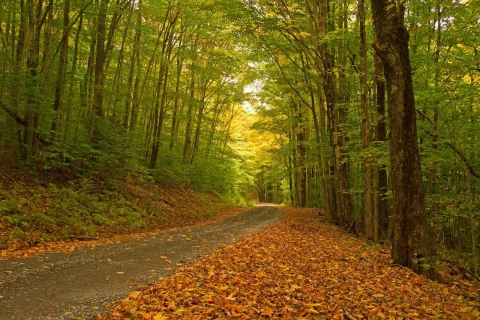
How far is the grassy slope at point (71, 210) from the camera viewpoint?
26.5ft

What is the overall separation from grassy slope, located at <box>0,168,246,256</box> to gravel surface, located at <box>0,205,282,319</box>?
4.53 ft

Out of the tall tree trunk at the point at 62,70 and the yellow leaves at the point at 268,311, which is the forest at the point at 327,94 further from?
the yellow leaves at the point at 268,311

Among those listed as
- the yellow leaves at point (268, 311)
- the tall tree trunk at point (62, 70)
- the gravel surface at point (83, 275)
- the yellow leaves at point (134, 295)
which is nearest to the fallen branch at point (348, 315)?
the yellow leaves at point (268, 311)

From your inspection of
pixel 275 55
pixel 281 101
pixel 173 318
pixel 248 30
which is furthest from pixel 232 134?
pixel 173 318

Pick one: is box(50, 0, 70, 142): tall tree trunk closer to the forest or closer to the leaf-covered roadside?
the forest

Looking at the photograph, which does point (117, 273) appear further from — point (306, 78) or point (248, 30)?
point (306, 78)

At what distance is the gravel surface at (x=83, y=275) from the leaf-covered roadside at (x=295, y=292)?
446 millimetres

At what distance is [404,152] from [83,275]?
6.73 metres

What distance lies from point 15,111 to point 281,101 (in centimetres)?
1632

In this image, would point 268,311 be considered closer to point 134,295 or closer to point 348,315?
point 348,315

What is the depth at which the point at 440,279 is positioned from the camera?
6.70 meters

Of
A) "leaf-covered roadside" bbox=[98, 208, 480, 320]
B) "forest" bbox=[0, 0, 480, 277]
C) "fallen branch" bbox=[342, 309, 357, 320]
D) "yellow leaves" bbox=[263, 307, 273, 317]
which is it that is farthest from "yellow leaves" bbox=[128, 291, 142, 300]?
"forest" bbox=[0, 0, 480, 277]

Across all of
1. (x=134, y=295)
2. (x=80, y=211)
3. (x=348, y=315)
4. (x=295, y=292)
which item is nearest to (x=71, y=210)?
(x=80, y=211)

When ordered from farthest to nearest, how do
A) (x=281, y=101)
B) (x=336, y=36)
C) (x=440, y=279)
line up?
(x=281, y=101) < (x=336, y=36) < (x=440, y=279)
